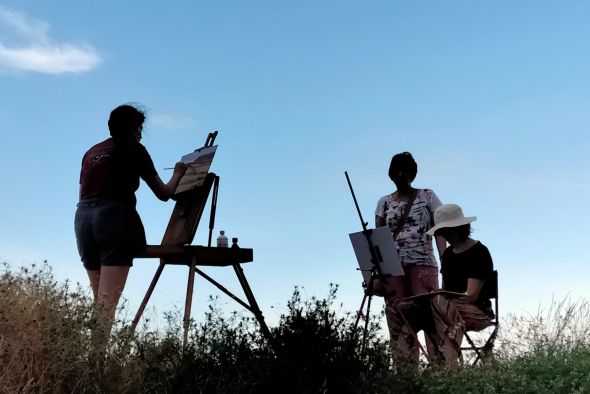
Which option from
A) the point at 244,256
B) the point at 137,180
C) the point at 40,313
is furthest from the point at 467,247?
the point at 40,313

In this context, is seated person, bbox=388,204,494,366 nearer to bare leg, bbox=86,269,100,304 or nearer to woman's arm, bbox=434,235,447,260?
woman's arm, bbox=434,235,447,260

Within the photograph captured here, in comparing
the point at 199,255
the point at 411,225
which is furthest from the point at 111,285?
the point at 411,225

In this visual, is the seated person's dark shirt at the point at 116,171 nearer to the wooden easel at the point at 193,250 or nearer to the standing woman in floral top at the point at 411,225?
the wooden easel at the point at 193,250

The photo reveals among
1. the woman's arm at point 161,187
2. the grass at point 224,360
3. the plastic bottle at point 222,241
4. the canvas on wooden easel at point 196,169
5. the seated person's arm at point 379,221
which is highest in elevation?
the canvas on wooden easel at point 196,169

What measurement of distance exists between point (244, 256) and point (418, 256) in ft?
4.83

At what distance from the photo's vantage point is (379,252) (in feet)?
21.0

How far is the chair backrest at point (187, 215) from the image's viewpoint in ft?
22.2

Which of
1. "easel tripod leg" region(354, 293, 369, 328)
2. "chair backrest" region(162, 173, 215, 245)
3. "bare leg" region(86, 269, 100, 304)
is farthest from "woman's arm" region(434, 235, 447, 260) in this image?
"bare leg" region(86, 269, 100, 304)

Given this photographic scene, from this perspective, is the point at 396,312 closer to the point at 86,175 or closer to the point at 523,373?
the point at 523,373

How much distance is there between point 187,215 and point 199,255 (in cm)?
34

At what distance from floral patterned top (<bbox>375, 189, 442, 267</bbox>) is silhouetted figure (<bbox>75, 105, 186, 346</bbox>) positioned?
77.2 inches

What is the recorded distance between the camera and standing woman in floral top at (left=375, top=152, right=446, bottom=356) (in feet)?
21.9

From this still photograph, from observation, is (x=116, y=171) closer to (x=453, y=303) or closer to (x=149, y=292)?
(x=149, y=292)

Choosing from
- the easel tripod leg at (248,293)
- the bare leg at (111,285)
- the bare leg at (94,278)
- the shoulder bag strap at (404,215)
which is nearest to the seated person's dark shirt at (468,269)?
the shoulder bag strap at (404,215)
